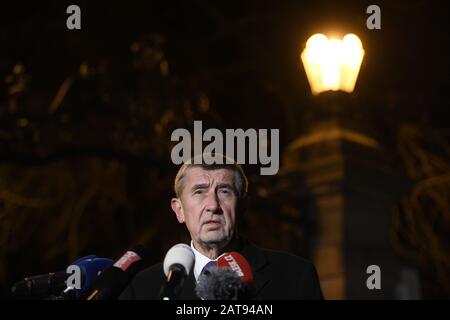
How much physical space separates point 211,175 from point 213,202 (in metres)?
0.13

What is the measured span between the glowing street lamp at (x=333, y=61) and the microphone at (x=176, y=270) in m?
3.34

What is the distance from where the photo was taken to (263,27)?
8.52m

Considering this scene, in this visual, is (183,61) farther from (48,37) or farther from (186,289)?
(186,289)

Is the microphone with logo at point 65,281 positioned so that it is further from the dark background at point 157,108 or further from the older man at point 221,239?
the dark background at point 157,108

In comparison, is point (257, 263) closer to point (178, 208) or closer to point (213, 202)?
point (213, 202)

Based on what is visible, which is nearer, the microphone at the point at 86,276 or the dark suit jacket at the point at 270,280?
the microphone at the point at 86,276

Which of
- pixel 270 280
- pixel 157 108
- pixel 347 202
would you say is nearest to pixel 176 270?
pixel 270 280

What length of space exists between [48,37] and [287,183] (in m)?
3.29

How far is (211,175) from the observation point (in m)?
3.15

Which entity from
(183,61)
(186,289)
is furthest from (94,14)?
(186,289)

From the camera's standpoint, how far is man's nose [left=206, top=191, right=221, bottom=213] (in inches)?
122
